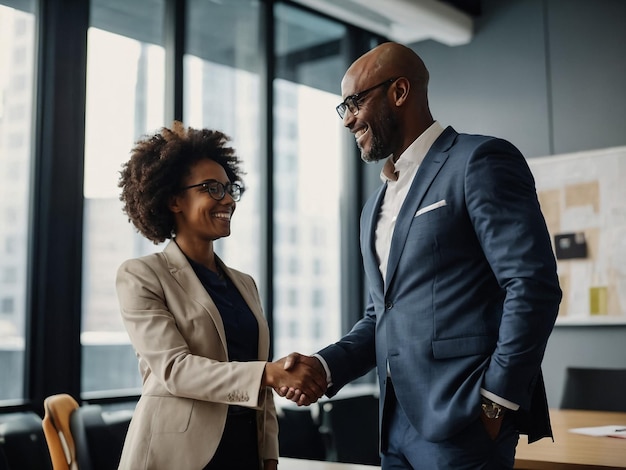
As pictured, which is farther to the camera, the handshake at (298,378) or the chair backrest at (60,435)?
the chair backrest at (60,435)

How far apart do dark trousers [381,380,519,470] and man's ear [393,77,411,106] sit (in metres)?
0.80

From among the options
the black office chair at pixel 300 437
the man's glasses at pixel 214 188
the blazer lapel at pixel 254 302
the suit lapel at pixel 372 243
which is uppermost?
the man's glasses at pixel 214 188

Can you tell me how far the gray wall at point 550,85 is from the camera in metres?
4.97

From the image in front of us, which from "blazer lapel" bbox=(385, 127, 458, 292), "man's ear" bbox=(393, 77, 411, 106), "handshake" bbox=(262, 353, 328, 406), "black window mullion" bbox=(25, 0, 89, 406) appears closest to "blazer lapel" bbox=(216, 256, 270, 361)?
"handshake" bbox=(262, 353, 328, 406)

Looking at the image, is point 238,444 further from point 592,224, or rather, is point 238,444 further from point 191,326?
point 592,224

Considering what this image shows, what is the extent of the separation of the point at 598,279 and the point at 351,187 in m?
1.89

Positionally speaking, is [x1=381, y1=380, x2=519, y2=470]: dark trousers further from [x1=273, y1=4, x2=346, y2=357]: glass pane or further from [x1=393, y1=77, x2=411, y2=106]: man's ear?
[x1=273, y1=4, x2=346, y2=357]: glass pane

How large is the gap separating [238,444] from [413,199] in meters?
0.81

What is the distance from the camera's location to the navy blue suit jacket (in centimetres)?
174

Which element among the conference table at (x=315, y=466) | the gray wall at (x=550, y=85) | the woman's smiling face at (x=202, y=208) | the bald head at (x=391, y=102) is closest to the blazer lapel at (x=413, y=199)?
the bald head at (x=391, y=102)

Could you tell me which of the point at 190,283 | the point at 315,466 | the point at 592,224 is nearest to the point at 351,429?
the point at 315,466

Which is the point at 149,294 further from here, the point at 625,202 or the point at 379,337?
the point at 625,202

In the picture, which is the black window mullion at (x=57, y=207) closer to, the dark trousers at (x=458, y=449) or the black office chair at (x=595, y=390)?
the dark trousers at (x=458, y=449)

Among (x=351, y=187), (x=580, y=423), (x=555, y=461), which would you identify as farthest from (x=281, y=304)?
(x=555, y=461)
